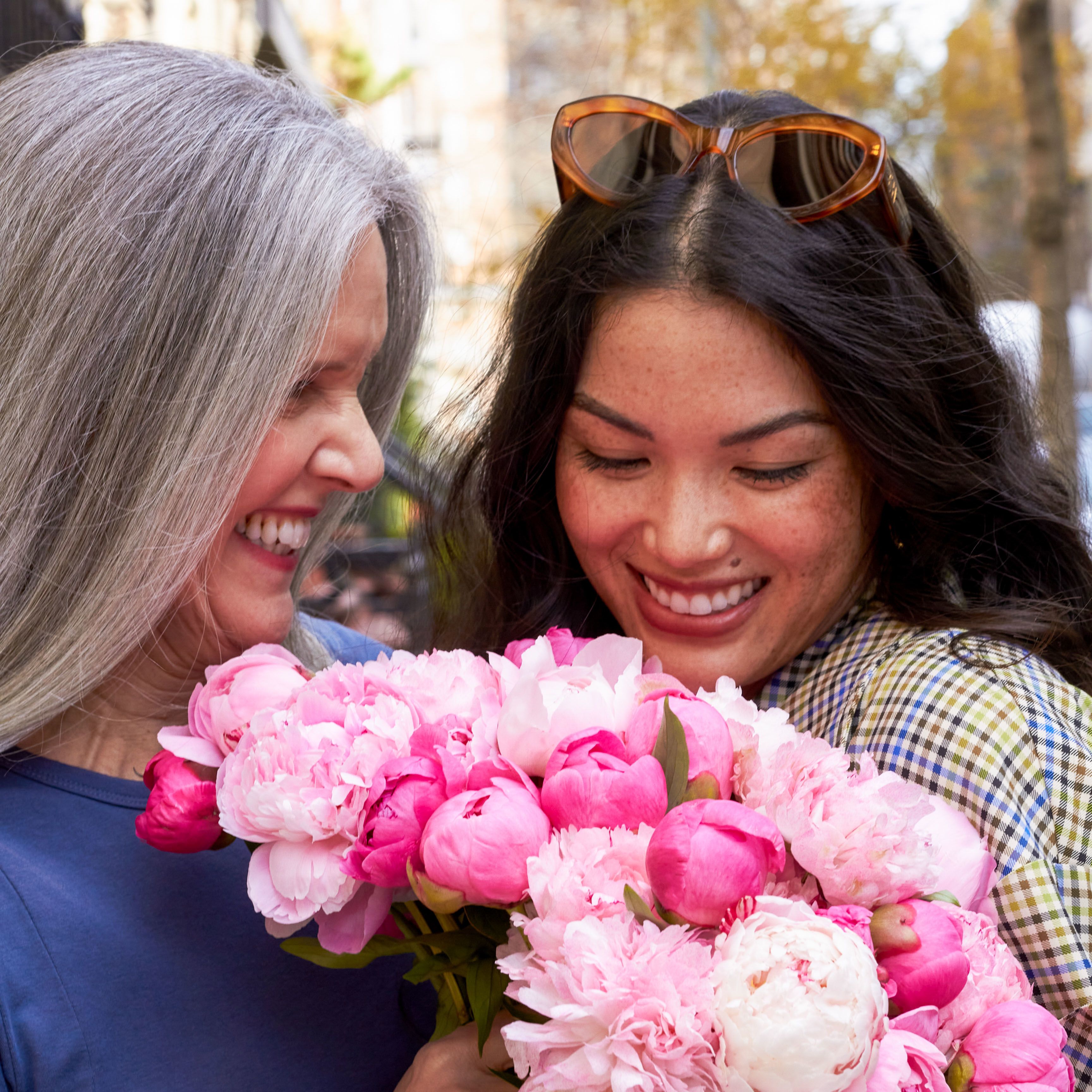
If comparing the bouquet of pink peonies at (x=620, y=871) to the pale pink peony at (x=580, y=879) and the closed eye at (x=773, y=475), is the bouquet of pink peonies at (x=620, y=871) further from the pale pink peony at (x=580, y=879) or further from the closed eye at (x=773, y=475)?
the closed eye at (x=773, y=475)

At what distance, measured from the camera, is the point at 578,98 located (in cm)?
410

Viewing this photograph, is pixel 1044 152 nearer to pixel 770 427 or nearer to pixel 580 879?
pixel 770 427

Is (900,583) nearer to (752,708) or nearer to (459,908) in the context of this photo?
(752,708)

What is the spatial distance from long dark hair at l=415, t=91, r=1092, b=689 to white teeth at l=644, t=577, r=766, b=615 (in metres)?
0.25

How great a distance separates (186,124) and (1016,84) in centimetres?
1130

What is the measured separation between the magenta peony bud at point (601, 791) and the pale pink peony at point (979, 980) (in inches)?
11.4

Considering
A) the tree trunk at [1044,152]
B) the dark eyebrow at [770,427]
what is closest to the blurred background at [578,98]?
the tree trunk at [1044,152]

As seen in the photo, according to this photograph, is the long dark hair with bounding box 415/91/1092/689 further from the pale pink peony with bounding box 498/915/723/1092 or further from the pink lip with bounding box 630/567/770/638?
the pale pink peony with bounding box 498/915/723/1092

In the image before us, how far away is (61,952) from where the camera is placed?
149 centimetres

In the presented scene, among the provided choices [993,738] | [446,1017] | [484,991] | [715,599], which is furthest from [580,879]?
[715,599]

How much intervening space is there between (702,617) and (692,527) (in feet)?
0.63

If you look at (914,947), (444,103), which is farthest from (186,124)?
(444,103)

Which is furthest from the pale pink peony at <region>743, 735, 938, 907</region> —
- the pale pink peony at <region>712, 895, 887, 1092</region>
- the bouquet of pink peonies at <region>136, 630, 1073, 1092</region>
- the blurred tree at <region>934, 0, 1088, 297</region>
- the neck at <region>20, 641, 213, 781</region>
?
the blurred tree at <region>934, 0, 1088, 297</region>

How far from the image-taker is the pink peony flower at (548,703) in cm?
112
